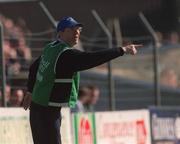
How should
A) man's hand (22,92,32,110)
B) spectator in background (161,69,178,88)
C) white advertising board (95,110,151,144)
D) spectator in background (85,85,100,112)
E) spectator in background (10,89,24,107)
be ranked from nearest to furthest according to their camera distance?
man's hand (22,92,32,110) → spectator in background (10,89,24,107) → white advertising board (95,110,151,144) → spectator in background (85,85,100,112) → spectator in background (161,69,178,88)

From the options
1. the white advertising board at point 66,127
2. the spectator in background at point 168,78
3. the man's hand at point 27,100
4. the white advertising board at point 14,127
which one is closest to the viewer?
the man's hand at point 27,100

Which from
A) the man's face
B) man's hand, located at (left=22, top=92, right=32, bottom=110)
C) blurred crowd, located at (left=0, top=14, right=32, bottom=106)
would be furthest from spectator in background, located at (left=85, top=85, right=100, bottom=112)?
the man's face

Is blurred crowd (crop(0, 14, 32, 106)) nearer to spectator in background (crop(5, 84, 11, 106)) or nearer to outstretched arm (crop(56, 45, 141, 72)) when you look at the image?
spectator in background (crop(5, 84, 11, 106))

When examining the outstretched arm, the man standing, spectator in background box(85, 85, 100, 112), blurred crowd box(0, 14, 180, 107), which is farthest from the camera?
spectator in background box(85, 85, 100, 112)

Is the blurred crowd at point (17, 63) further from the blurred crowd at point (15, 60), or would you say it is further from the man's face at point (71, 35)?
the man's face at point (71, 35)

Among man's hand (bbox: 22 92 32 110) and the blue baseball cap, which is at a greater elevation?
the blue baseball cap

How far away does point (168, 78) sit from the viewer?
18297 mm

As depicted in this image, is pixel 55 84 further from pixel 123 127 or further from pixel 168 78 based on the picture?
pixel 168 78

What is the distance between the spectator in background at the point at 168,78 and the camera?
715 inches

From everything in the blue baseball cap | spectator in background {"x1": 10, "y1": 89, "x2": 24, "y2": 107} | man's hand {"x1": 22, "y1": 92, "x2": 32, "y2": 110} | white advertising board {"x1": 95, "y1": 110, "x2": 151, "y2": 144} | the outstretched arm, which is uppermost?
the blue baseball cap

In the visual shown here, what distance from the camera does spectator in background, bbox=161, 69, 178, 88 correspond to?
18172 mm

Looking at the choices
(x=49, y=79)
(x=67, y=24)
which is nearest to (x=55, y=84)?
(x=49, y=79)

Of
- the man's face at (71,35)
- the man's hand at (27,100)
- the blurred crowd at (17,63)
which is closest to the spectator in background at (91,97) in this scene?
the blurred crowd at (17,63)

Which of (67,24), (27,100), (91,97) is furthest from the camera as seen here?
(91,97)
